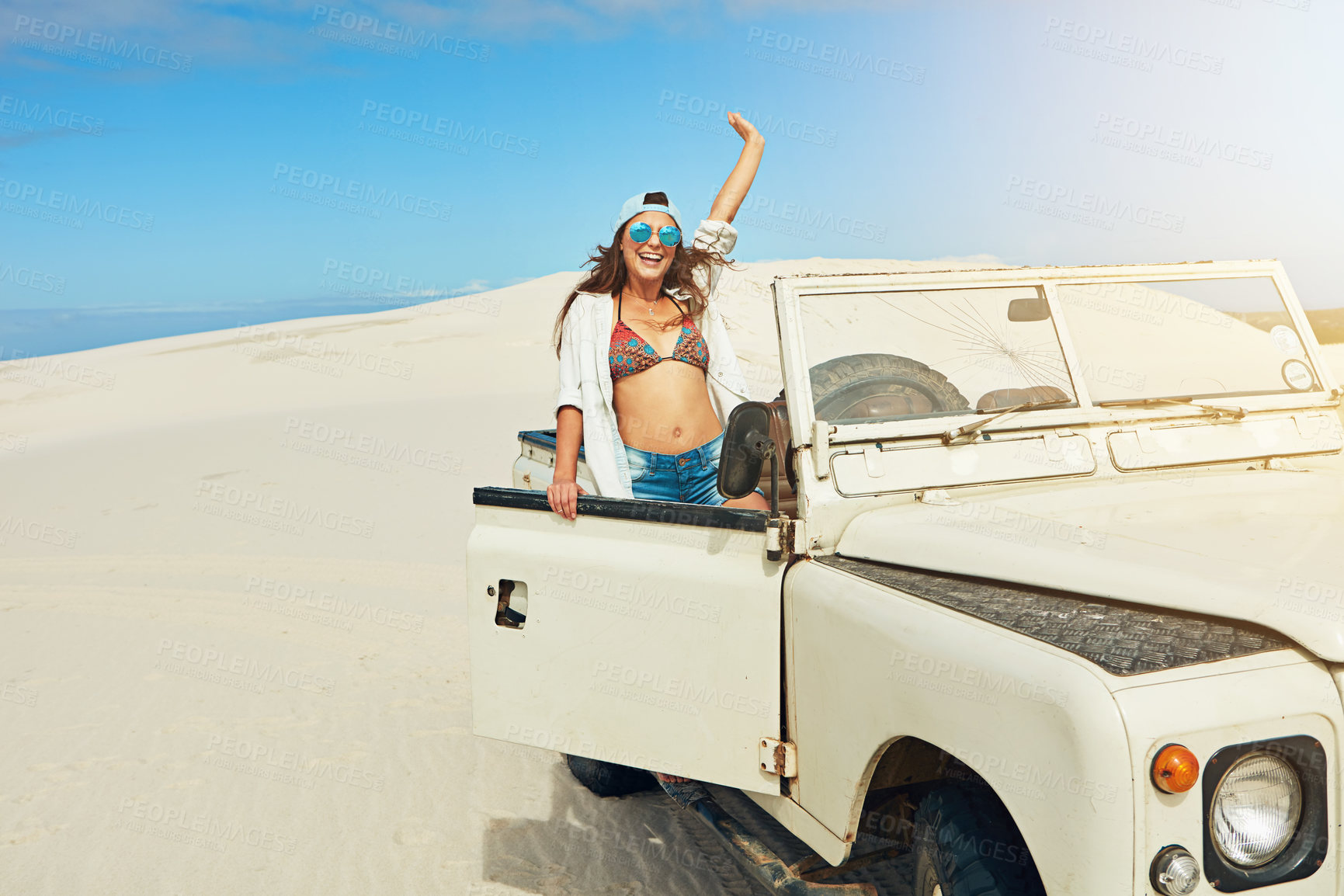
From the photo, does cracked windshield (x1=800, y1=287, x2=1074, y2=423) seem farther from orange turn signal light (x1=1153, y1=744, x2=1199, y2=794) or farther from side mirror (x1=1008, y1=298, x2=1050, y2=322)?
orange turn signal light (x1=1153, y1=744, x2=1199, y2=794)

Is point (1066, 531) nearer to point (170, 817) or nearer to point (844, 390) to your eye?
point (844, 390)

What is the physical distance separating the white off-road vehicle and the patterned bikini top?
633mm

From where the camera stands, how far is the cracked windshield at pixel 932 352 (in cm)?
322

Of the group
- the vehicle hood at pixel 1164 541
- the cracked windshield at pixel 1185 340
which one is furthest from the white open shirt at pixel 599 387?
the cracked windshield at pixel 1185 340

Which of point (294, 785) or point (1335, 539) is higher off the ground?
point (1335, 539)

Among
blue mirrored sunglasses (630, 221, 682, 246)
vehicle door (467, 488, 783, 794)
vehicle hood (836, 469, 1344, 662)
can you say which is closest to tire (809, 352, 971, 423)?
vehicle hood (836, 469, 1344, 662)

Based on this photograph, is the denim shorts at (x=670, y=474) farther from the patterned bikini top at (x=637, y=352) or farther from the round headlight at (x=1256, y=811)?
the round headlight at (x=1256, y=811)

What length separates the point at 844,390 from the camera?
320 cm

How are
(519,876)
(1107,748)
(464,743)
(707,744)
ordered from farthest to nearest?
(464,743) → (519,876) → (707,744) → (1107,748)

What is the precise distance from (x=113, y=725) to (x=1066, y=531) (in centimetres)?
518

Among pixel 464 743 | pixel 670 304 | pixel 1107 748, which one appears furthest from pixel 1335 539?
pixel 464 743

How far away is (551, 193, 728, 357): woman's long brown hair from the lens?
12.8 ft

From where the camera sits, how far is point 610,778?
4.46m

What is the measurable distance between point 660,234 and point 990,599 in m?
1.98
